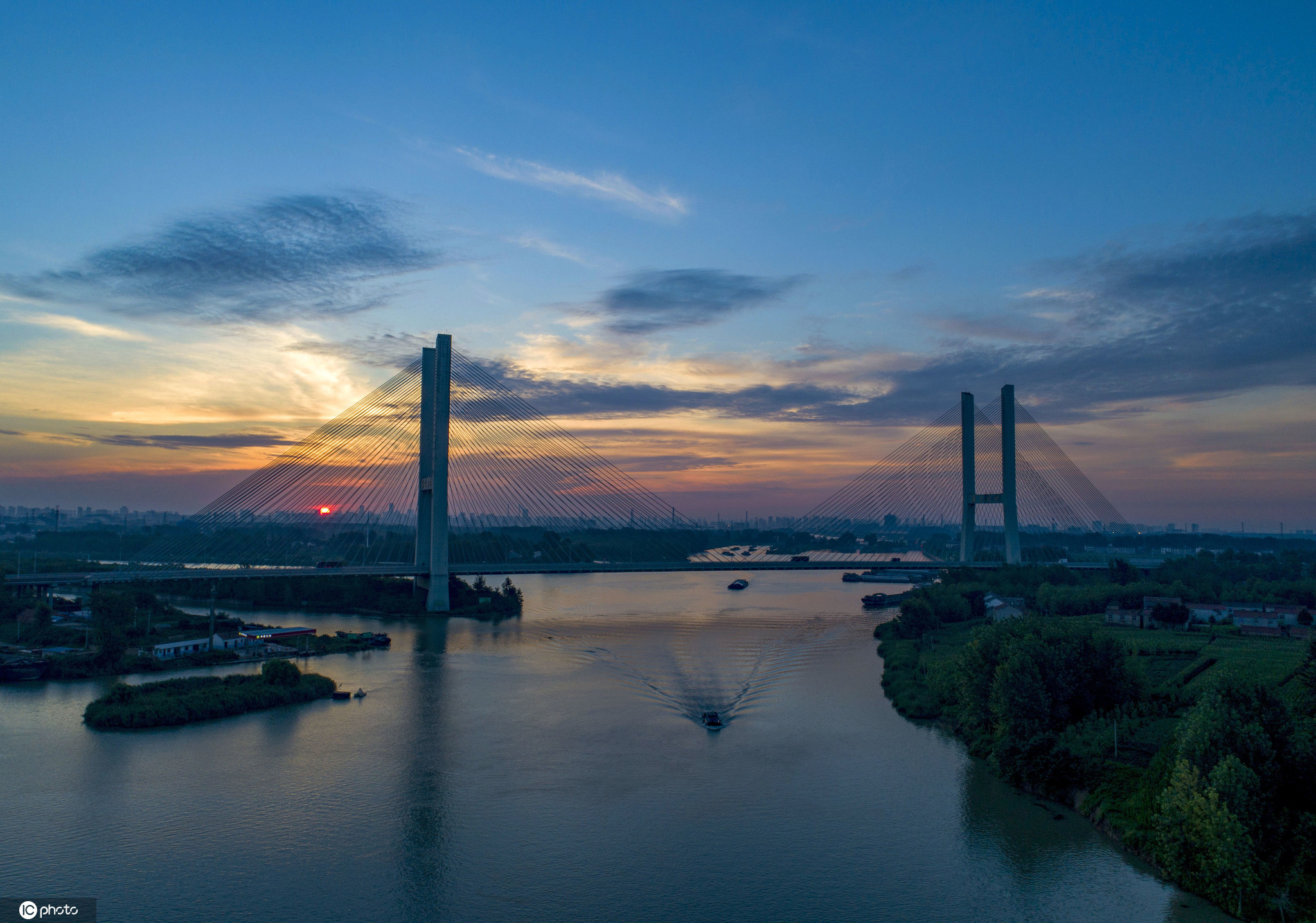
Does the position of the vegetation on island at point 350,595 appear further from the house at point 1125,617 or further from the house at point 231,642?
the house at point 1125,617

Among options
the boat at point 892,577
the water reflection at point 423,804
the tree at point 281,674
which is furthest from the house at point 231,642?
the boat at point 892,577

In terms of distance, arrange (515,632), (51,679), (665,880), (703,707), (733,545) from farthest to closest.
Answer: (733,545) < (515,632) < (51,679) < (703,707) < (665,880)

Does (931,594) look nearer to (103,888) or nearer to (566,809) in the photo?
(566,809)

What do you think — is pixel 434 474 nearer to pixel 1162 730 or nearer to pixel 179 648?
pixel 179 648

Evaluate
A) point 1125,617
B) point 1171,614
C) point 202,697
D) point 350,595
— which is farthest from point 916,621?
point 350,595

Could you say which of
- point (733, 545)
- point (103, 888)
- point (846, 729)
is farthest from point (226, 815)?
point (733, 545)

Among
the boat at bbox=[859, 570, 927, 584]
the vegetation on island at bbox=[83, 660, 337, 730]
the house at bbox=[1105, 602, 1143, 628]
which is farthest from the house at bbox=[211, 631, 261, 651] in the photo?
the boat at bbox=[859, 570, 927, 584]

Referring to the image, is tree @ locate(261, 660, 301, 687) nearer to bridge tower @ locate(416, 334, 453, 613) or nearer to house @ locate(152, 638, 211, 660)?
house @ locate(152, 638, 211, 660)
